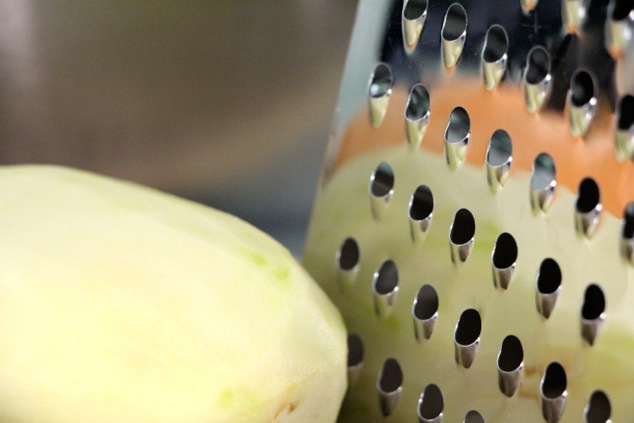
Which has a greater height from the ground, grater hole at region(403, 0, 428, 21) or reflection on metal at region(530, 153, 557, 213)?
grater hole at region(403, 0, 428, 21)

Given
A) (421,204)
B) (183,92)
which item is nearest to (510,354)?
(421,204)

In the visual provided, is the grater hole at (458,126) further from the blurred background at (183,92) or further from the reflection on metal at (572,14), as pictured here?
the blurred background at (183,92)

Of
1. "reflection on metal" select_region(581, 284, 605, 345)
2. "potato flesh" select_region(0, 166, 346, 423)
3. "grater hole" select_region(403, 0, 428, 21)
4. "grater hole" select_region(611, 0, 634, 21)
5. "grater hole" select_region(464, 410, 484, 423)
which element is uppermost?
"grater hole" select_region(611, 0, 634, 21)

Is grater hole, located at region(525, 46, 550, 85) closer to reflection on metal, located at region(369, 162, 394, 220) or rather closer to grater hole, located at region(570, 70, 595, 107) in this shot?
grater hole, located at region(570, 70, 595, 107)

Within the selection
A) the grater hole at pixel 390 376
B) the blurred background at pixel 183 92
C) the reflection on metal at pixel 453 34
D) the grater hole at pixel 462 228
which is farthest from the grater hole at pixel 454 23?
the blurred background at pixel 183 92

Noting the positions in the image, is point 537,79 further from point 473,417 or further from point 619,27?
point 473,417

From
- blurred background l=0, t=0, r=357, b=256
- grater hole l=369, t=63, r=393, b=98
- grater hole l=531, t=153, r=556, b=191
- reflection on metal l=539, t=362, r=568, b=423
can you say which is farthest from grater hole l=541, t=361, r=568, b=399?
blurred background l=0, t=0, r=357, b=256

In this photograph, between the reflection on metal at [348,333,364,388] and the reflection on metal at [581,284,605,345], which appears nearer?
the reflection on metal at [581,284,605,345]
